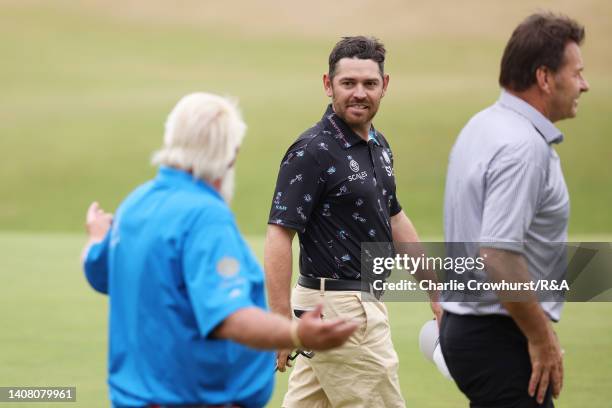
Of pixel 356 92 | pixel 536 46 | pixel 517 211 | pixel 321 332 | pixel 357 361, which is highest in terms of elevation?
pixel 536 46

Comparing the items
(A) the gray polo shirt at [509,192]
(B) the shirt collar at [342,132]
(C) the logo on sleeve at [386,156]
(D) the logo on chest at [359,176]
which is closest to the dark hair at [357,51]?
(B) the shirt collar at [342,132]

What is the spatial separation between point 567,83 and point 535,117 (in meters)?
0.14

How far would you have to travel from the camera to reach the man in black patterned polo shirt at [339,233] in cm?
405

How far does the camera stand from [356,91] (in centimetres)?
420

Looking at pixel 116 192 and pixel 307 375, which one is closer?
pixel 307 375

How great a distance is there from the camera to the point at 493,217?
2.89m

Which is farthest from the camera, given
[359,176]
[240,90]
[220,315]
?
[240,90]

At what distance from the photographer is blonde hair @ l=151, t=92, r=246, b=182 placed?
8.87 feet

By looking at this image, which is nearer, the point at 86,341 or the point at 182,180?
the point at 182,180

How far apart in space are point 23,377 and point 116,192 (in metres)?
14.1

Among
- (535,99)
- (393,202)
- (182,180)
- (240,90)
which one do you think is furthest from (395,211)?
(240,90)

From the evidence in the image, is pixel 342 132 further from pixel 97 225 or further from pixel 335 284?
pixel 97 225

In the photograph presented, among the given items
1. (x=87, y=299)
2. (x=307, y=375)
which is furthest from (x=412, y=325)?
(x=307, y=375)

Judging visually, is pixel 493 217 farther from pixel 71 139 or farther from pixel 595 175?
pixel 71 139
